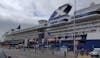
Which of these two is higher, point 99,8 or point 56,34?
point 99,8

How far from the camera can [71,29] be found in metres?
99.5

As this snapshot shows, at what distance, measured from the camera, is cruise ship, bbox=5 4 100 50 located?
7562cm

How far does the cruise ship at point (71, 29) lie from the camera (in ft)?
248

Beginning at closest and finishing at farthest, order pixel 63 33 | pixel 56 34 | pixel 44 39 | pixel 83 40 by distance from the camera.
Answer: pixel 83 40
pixel 63 33
pixel 56 34
pixel 44 39

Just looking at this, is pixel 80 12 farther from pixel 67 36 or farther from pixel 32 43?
pixel 32 43

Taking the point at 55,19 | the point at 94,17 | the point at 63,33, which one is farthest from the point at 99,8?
the point at 55,19

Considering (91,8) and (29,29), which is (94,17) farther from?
(29,29)

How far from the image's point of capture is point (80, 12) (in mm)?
100250

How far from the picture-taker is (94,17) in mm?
89812

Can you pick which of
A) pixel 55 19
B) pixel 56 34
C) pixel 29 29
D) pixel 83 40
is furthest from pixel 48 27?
pixel 83 40

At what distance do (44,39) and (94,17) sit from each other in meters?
38.5

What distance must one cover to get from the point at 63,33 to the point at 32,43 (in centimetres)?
2741

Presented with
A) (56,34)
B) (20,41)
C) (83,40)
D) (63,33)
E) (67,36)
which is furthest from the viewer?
(20,41)

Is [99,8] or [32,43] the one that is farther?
[32,43]
